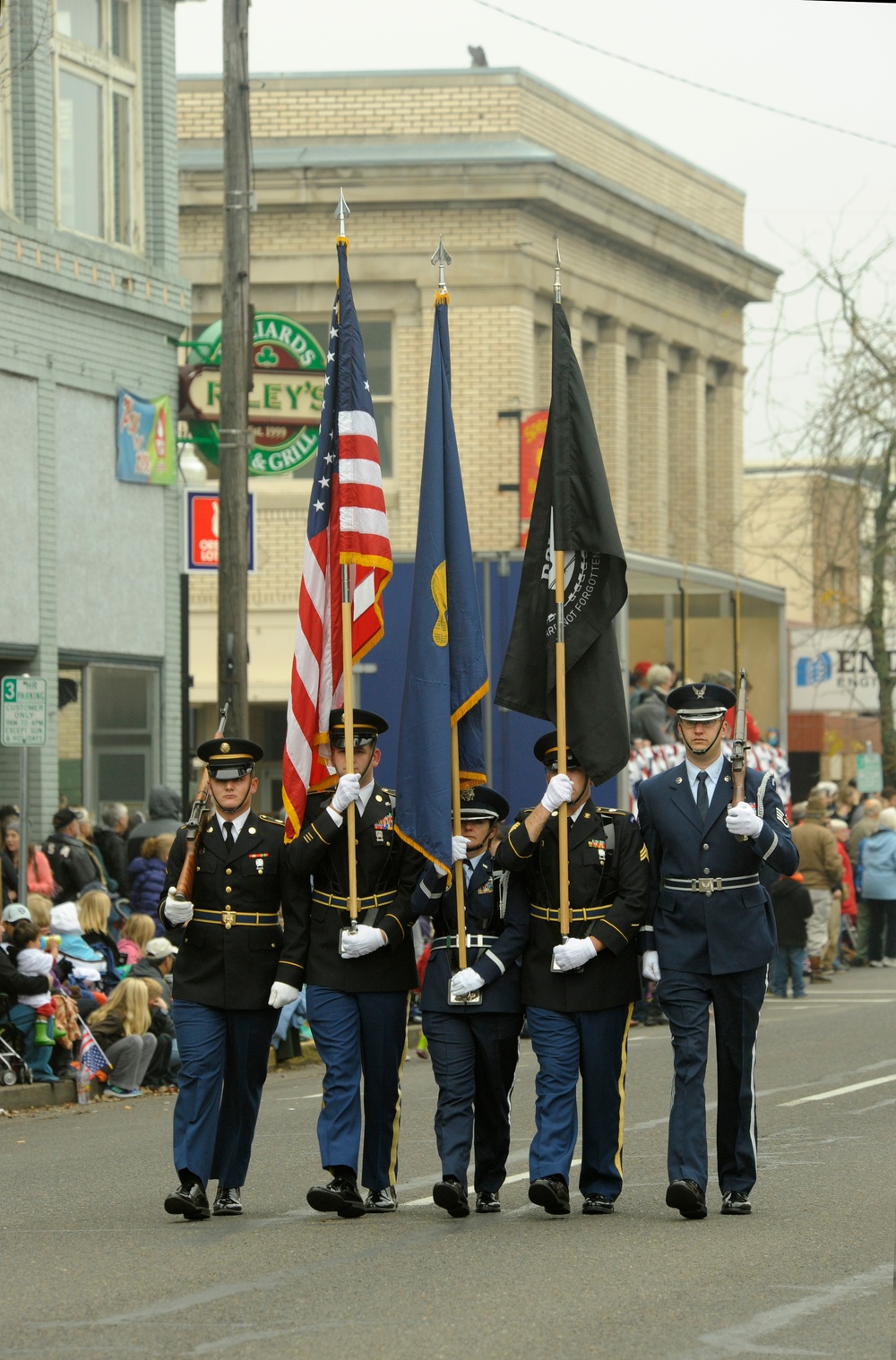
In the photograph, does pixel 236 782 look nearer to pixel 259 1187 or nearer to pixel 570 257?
pixel 259 1187

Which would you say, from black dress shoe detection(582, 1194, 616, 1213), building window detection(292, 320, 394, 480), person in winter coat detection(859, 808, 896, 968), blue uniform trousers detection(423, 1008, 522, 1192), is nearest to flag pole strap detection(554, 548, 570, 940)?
blue uniform trousers detection(423, 1008, 522, 1192)

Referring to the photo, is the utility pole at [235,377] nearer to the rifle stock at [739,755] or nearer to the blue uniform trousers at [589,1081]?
the blue uniform trousers at [589,1081]

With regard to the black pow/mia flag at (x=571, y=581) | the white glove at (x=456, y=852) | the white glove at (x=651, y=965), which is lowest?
the white glove at (x=651, y=965)

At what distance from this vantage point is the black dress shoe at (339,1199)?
938 centimetres

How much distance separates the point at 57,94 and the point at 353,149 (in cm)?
1337

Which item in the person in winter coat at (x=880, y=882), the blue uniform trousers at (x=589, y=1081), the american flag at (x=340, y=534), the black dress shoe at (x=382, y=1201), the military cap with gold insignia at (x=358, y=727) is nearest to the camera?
the blue uniform trousers at (x=589, y=1081)

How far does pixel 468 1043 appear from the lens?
9.59m

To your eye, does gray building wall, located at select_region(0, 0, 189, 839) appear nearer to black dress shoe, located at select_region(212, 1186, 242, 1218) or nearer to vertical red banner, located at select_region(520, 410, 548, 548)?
vertical red banner, located at select_region(520, 410, 548, 548)

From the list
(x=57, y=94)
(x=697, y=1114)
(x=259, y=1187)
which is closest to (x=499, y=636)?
(x=57, y=94)

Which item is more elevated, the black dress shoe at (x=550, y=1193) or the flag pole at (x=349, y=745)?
the flag pole at (x=349, y=745)

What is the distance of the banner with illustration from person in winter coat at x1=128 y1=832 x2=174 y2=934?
18.5 feet

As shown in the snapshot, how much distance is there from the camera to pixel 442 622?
10352mm

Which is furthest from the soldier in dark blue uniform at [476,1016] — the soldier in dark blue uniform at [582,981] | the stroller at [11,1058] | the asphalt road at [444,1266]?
the stroller at [11,1058]

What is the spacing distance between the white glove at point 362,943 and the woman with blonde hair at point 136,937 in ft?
23.9
